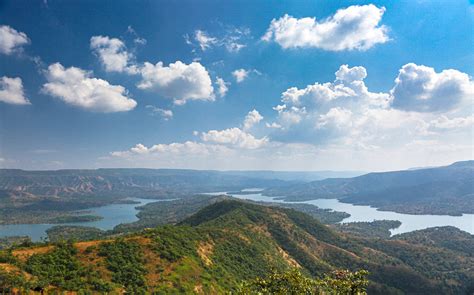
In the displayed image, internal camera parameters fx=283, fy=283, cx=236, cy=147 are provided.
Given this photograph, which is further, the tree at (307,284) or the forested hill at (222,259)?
the forested hill at (222,259)

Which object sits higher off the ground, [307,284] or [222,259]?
[307,284]

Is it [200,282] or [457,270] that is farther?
[457,270]

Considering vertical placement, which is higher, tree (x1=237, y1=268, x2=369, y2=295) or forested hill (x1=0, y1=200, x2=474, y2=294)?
tree (x1=237, y1=268, x2=369, y2=295)

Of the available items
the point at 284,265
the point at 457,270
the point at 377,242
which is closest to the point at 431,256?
the point at 457,270

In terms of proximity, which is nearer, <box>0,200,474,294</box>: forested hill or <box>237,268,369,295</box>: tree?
<box>237,268,369,295</box>: tree

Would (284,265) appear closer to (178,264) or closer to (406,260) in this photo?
(178,264)

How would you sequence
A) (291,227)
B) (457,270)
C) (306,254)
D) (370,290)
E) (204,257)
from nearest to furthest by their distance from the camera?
(204,257) → (370,290) → (306,254) → (457,270) → (291,227)

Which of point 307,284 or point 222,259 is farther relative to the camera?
point 222,259

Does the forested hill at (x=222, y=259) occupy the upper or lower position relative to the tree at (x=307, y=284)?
lower
